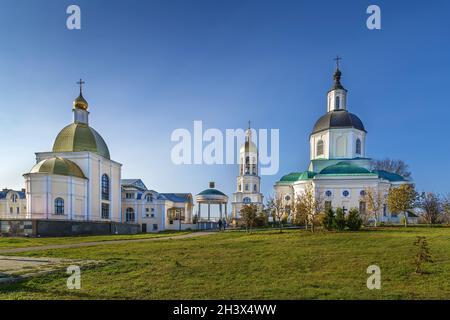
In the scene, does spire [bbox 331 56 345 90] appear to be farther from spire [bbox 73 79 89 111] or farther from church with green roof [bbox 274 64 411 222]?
spire [bbox 73 79 89 111]

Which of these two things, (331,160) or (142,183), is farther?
(142,183)

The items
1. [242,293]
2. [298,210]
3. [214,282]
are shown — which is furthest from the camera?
[298,210]

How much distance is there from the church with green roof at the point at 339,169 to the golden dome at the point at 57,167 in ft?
84.6

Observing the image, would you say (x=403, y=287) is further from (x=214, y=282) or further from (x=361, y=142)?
(x=361, y=142)

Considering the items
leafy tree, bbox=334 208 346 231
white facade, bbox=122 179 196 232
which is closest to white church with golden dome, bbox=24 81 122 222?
white facade, bbox=122 179 196 232

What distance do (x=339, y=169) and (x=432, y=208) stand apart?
37.7ft

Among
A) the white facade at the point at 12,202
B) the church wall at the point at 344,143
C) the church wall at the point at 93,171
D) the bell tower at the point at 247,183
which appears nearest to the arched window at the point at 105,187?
the church wall at the point at 93,171

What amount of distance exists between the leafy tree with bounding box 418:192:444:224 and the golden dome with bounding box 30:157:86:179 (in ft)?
135

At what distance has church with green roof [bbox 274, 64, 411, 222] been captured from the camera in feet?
126

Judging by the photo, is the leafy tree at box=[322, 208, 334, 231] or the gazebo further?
the gazebo

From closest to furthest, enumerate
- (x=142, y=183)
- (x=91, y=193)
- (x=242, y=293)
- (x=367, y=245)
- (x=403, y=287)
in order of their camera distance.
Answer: (x=242, y=293)
(x=403, y=287)
(x=367, y=245)
(x=91, y=193)
(x=142, y=183)
